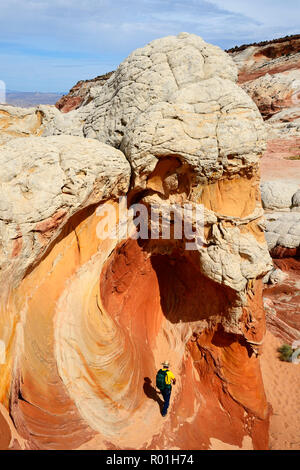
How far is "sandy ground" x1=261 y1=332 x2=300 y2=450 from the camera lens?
6.32 meters

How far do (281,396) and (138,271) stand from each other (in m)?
3.97

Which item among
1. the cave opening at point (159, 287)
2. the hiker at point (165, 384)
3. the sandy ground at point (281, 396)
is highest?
the cave opening at point (159, 287)

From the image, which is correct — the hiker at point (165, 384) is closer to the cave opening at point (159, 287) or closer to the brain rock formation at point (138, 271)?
the brain rock formation at point (138, 271)

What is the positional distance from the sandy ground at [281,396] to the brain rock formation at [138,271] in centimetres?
39

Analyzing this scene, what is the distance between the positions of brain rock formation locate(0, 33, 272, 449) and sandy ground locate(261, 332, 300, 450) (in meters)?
0.39

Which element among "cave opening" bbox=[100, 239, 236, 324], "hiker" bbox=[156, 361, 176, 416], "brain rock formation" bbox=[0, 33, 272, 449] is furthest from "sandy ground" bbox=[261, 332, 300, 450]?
"cave opening" bbox=[100, 239, 236, 324]

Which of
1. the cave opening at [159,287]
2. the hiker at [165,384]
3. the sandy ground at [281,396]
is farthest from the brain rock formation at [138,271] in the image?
the sandy ground at [281,396]

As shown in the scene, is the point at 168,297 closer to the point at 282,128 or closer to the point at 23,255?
the point at 23,255

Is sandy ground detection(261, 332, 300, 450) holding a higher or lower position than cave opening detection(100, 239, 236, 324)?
lower

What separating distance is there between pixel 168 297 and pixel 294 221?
7540 mm

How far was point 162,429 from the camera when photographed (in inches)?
208

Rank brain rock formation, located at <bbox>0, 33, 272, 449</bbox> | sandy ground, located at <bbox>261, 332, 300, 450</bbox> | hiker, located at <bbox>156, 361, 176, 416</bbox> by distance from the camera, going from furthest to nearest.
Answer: sandy ground, located at <bbox>261, 332, 300, 450</bbox>
hiker, located at <bbox>156, 361, 176, 416</bbox>
brain rock formation, located at <bbox>0, 33, 272, 449</bbox>

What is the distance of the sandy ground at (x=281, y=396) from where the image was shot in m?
6.32

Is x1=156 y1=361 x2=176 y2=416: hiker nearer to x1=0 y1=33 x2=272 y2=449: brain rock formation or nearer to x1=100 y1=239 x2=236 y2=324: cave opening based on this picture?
x1=0 y1=33 x2=272 y2=449: brain rock formation
